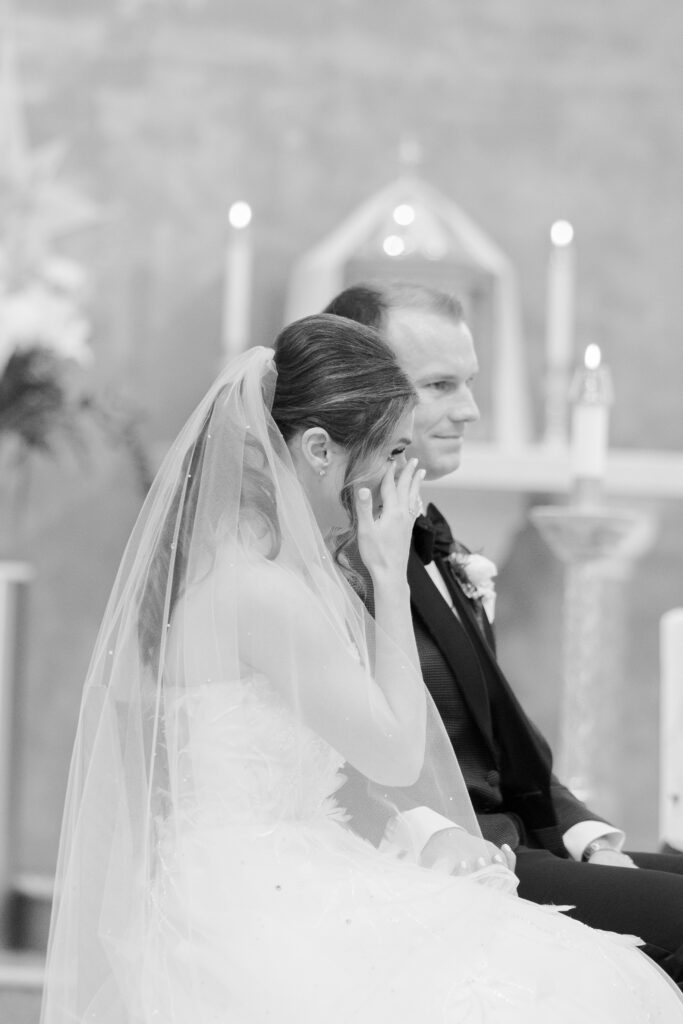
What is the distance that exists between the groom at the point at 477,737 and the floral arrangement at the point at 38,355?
2.08 m

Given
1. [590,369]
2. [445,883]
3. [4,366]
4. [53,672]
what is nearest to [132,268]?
[4,366]

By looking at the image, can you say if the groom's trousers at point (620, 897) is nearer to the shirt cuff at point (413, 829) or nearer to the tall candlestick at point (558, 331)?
the shirt cuff at point (413, 829)

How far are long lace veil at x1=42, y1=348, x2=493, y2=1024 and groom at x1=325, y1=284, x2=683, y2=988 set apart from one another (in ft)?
0.93

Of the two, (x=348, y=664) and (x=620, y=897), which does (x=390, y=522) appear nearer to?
(x=348, y=664)

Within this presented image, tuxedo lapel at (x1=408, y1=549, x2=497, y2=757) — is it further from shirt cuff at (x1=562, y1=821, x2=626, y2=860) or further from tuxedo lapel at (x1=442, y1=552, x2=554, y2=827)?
shirt cuff at (x1=562, y1=821, x2=626, y2=860)

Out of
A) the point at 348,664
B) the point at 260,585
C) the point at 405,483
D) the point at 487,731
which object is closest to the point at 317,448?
the point at 405,483

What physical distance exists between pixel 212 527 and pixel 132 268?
3234 millimetres

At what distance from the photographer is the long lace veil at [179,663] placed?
199cm

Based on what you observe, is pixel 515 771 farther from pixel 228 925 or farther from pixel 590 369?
pixel 590 369

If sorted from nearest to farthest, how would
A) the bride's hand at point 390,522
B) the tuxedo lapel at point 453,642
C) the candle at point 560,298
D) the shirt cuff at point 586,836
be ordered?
the bride's hand at point 390,522 < the tuxedo lapel at point 453,642 < the shirt cuff at point 586,836 < the candle at point 560,298

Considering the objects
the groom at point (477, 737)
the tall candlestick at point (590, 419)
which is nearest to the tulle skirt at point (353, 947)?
the groom at point (477, 737)

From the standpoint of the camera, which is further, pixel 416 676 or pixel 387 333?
pixel 387 333

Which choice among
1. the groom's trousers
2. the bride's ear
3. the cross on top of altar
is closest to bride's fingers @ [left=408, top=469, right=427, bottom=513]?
the bride's ear

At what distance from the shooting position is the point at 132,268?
17.0 feet
